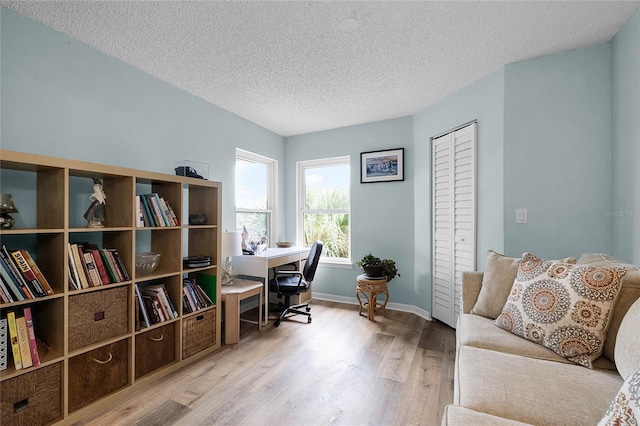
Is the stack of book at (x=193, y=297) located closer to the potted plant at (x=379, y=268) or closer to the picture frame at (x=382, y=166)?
the potted plant at (x=379, y=268)

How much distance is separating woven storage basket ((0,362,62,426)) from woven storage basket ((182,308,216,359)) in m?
0.79

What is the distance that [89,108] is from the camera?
2.12 meters

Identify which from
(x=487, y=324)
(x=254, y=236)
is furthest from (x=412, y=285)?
(x=254, y=236)

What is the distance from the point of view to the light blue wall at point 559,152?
84.2 inches

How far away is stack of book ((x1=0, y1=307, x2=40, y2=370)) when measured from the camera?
1463 millimetres

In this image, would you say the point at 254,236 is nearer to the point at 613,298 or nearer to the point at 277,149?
the point at 277,149

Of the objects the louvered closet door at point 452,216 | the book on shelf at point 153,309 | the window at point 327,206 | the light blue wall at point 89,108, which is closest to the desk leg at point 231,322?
the book on shelf at point 153,309

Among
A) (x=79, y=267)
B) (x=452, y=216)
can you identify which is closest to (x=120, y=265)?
(x=79, y=267)

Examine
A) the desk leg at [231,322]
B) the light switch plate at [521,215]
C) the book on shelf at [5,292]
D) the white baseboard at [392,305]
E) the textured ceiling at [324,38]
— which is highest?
the textured ceiling at [324,38]

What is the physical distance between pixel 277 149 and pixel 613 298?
12.4ft

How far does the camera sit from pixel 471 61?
232cm

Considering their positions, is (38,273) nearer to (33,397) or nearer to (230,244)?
(33,397)

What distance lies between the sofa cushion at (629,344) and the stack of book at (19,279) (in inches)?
106

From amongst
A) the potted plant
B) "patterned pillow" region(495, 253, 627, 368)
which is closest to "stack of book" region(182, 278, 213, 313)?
the potted plant
